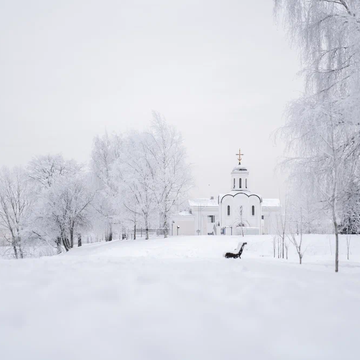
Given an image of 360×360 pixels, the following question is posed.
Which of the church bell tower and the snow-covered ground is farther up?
the church bell tower

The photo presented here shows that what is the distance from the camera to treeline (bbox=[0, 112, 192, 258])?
26.3 m

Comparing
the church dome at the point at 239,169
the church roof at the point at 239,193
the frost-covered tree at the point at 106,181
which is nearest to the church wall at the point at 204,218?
the church roof at the point at 239,193

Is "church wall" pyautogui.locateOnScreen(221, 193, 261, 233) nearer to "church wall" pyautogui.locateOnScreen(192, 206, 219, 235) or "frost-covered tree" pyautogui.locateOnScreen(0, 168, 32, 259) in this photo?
"church wall" pyautogui.locateOnScreen(192, 206, 219, 235)

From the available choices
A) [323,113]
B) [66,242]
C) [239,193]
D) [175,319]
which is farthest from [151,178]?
[175,319]

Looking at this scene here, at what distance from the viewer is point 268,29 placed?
9.90 meters

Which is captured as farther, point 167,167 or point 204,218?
point 204,218

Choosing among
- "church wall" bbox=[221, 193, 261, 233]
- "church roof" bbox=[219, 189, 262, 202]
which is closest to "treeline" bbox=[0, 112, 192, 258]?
"church wall" bbox=[221, 193, 261, 233]

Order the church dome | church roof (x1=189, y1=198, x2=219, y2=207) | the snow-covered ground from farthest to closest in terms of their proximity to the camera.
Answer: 1. church roof (x1=189, y1=198, x2=219, y2=207)
2. the church dome
3. the snow-covered ground

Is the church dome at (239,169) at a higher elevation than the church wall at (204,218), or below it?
higher

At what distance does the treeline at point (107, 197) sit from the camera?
26.3m

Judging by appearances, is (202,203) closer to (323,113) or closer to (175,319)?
(323,113)

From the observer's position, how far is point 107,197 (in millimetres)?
28078

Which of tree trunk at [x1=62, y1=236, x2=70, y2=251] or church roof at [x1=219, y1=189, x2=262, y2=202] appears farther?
church roof at [x1=219, y1=189, x2=262, y2=202]

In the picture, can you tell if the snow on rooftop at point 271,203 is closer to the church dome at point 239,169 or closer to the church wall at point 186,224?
the church wall at point 186,224
